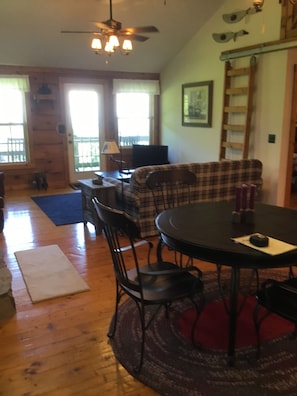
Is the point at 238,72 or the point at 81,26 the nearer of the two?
the point at 238,72

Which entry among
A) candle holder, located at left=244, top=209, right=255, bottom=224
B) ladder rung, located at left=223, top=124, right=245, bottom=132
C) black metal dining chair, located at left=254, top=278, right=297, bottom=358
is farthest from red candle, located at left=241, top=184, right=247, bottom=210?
ladder rung, located at left=223, top=124, right=245, bottom=132

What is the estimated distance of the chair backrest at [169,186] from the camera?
294 cm

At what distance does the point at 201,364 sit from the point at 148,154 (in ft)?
17.5

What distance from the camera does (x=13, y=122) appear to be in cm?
653

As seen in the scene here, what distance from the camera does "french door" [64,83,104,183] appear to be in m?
6.88

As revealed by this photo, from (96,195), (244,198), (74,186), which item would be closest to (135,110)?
(74,186)

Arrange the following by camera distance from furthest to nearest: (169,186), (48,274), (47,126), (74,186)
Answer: (74,186)
(47,126)
(169,186)
(48,274)

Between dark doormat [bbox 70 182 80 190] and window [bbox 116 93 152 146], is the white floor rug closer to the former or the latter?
dark doormat [bbox 70 182 80 190]

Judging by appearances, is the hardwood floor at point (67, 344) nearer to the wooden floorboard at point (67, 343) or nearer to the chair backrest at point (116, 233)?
the wooden floorboard at point (67, 343)

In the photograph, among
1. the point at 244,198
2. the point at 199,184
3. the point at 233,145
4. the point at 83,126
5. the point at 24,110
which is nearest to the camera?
the point at 244,198

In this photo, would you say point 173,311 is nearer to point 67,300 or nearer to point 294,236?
point 67,300

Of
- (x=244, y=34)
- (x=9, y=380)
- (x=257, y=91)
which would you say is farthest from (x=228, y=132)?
(x=9, y=380)

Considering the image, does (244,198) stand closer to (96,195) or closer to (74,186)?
(96,195)

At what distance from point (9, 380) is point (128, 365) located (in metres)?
0.64
